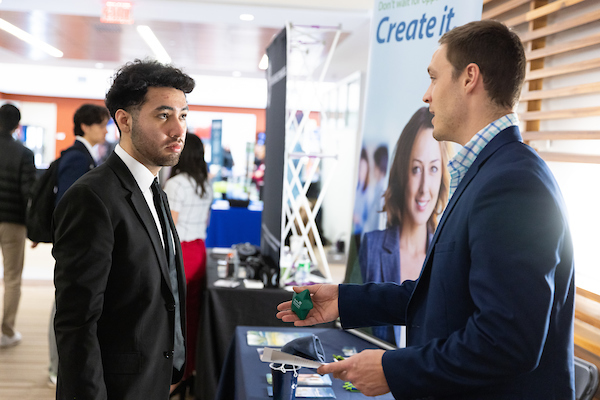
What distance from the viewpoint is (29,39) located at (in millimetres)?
7371

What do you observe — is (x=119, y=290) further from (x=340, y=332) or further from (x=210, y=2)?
(x=210, y=2)

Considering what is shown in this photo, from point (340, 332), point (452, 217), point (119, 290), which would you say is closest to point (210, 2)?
point (340, 332)

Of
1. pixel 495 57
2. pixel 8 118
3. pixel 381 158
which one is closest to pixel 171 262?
pixel 495 57

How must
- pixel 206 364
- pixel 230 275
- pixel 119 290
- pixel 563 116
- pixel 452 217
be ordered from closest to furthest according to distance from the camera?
pixel 452 217, pixel 119 290, pixel 563 116, pixel 206 364, pixel 230 275

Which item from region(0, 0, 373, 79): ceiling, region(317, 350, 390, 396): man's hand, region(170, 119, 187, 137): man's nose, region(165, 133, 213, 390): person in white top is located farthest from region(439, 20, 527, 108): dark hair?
region(0, 0, 373, 79): ceiling

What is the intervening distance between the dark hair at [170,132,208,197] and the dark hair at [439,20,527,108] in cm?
271

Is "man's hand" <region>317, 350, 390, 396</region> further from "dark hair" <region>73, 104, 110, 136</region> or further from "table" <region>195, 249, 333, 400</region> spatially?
"dark hair" <region>73, 104, 110, 136</region>

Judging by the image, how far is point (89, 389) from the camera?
134cm

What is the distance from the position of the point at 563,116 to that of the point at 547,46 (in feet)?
1.39

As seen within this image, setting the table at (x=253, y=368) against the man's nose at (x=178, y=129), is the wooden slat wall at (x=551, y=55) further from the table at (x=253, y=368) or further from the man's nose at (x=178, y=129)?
the man's nose at (x=178, y=129)

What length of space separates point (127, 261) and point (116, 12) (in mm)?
4390

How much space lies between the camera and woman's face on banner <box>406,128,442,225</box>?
2.20 m

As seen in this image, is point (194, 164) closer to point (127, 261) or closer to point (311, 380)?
point (311, 380)

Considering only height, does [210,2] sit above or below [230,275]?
above
